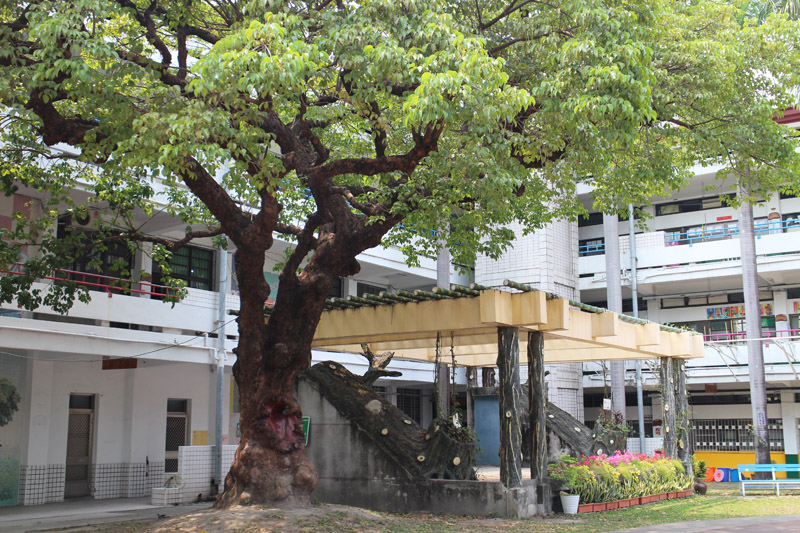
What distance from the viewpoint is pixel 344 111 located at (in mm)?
12625

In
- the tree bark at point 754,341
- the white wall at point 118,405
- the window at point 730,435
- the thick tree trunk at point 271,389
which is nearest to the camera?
the thick tree trunk at point 271,389

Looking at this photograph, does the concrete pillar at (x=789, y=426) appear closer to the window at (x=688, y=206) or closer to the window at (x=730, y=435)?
the window at (x=730, y=435)

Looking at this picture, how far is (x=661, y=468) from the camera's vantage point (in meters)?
18.3

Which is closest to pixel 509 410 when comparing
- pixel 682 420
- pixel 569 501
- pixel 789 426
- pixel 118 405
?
pixel 569 501

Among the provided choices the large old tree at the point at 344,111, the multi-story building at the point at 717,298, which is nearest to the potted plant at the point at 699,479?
the multi-story building at the point at 717,298

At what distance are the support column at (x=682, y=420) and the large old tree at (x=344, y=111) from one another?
24.4 ft

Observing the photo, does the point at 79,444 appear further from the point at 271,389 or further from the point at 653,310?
the point at 653,310

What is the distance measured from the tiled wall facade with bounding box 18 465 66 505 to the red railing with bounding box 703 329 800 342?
839 inches

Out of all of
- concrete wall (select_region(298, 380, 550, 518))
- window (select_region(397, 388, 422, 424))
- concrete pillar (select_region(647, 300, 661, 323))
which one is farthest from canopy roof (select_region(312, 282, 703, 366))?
window (select_region(397, 388, 422, 424))

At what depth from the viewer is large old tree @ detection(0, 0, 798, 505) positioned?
9.99 m

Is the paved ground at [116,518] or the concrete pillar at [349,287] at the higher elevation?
the concrete pillar at [349,287]

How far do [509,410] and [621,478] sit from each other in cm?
379

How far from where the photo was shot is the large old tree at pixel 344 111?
32.8ft

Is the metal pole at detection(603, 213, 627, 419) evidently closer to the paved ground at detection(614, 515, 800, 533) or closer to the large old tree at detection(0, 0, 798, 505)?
the large old tree at detection(0, 0, 798, 505)
